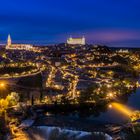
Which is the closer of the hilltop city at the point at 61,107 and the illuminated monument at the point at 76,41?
the hilltop city at the point at 61,107

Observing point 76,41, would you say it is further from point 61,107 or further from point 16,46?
point 61,107

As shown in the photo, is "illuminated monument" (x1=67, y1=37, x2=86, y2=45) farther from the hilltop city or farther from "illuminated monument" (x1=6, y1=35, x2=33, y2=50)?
the hilltop city

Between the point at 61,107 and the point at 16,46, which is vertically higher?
the point at 16,46

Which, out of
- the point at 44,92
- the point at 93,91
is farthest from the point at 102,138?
the point at 44,92

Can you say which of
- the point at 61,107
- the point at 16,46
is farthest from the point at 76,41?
the point at 61,107

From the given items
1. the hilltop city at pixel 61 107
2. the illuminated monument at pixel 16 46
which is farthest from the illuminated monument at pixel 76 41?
the hilltop city at pixel 61 107

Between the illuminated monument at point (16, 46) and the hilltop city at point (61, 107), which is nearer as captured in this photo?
the hilltop city at point (61, 107)

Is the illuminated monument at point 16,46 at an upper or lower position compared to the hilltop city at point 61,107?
upper

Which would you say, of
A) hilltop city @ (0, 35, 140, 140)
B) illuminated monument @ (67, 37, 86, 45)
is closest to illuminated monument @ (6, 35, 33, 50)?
illuminated monument @ (67, 37, 86, 45)

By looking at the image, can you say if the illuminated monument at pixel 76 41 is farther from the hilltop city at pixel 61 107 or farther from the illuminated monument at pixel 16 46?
the hilltop city at pixel 61 107

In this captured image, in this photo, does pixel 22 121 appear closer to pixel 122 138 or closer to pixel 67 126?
pixel 67 126

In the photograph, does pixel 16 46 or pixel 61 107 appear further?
pixel 16 46
